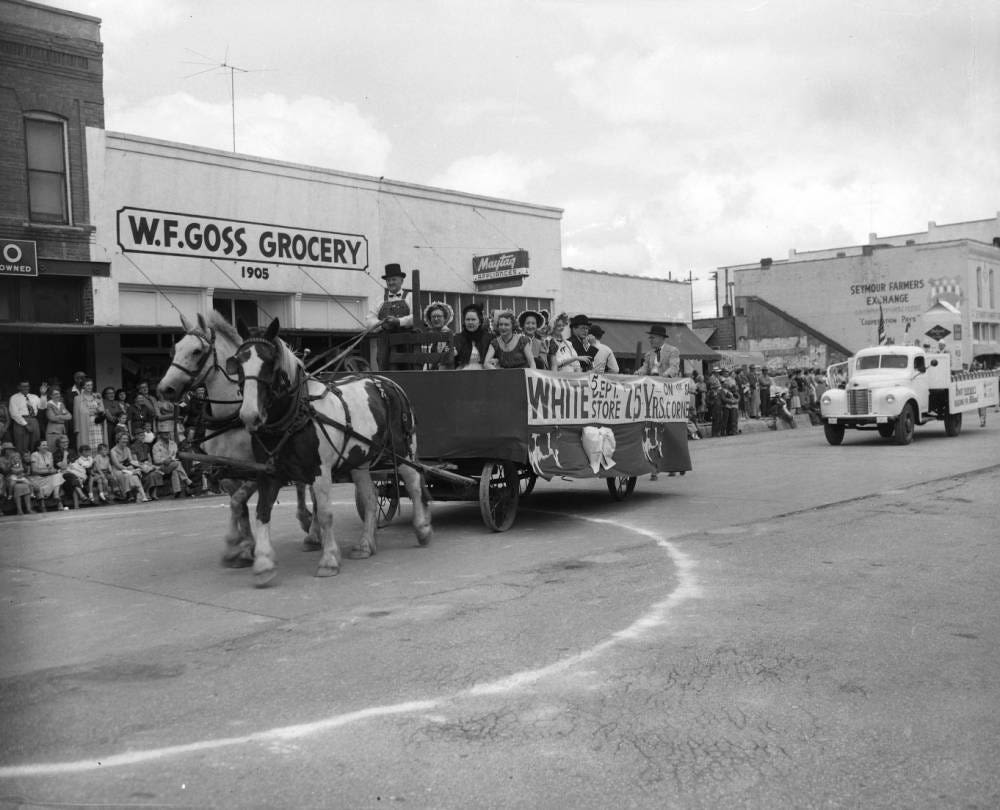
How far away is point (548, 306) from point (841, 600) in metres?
26.4

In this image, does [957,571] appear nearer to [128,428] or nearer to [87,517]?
[87,517]

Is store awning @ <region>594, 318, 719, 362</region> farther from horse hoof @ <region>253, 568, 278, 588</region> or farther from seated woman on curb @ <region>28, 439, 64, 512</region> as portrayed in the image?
horse hoof @ <region>253, 568, 278, 588</region>

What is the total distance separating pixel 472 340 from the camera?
37.0ft

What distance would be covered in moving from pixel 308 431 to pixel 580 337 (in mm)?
5696

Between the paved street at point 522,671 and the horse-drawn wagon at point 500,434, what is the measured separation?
0.62 metres

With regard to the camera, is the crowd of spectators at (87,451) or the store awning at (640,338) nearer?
the crowd of spectators at (87,451)

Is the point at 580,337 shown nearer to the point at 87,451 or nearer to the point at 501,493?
the point at 501,493

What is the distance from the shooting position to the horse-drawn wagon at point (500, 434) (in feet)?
33.5

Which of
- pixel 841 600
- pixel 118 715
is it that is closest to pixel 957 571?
pixel 841 600

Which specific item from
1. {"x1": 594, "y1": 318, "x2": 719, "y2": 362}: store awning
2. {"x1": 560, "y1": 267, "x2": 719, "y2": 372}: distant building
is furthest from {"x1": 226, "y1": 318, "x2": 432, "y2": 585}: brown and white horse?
{"x1": 594, "y1": 318, "x2": 719, "y2": 362}: store awning

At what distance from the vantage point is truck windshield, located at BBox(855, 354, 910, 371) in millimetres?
23250

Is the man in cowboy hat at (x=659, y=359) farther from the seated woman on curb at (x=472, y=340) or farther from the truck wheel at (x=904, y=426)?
the truck wheel at (x=904, y=426)

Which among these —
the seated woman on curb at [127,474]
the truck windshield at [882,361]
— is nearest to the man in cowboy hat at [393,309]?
the seated woman on curb at [127,474]

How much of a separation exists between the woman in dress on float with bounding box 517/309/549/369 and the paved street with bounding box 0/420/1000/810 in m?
2.55
